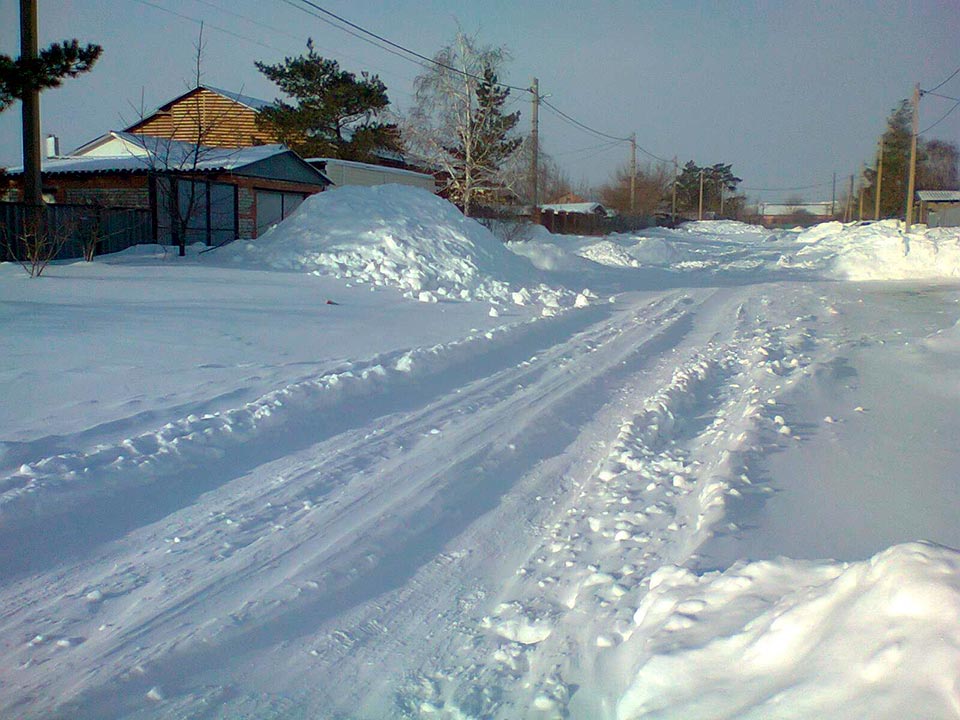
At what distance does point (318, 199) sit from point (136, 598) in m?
18.0

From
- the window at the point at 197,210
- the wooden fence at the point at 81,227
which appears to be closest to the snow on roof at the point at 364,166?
the window at the point at 197,210

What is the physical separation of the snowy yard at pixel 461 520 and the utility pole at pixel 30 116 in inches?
312

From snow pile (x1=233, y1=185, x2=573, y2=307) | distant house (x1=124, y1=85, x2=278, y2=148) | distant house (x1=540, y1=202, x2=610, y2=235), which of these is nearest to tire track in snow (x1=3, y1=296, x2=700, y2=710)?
snow pile (x1=233, y1=185, x2=573, y2=307)

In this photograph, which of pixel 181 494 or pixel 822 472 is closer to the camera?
pixel 181 494

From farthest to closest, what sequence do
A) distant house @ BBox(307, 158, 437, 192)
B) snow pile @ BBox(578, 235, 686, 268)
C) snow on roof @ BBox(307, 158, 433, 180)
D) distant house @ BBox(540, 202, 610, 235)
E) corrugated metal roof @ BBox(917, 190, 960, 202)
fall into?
corrugated metal roof @ BBox(917, 190, 960, 202) < distant house @ BBox(540, 202, 610, 235) < distant house @ BBox(307, 158, 437, 192) < snow on roof @ BBox(307, 158, 433, 180) < snow pile @ BBox(578, 235, 686, 268)

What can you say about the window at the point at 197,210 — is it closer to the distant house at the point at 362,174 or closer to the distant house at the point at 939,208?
the distant house at the point at 362,174

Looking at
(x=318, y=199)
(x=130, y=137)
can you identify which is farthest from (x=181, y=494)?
(x=130, y=137)

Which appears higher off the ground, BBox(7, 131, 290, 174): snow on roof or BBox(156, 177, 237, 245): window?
BBox(7, 131, 290, 174): snow on roof

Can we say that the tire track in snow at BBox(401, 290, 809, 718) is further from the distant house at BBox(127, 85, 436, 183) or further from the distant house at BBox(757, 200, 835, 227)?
the distant house at BBox(757, 200, 835, 227)

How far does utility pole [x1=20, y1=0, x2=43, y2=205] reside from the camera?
18.2 m

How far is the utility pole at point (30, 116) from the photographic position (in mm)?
18250

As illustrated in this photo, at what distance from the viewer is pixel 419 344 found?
443 inches

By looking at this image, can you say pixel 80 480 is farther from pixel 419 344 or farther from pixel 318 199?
pixel 318 199

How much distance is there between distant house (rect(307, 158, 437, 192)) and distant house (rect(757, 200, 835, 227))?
8021 centimetres
